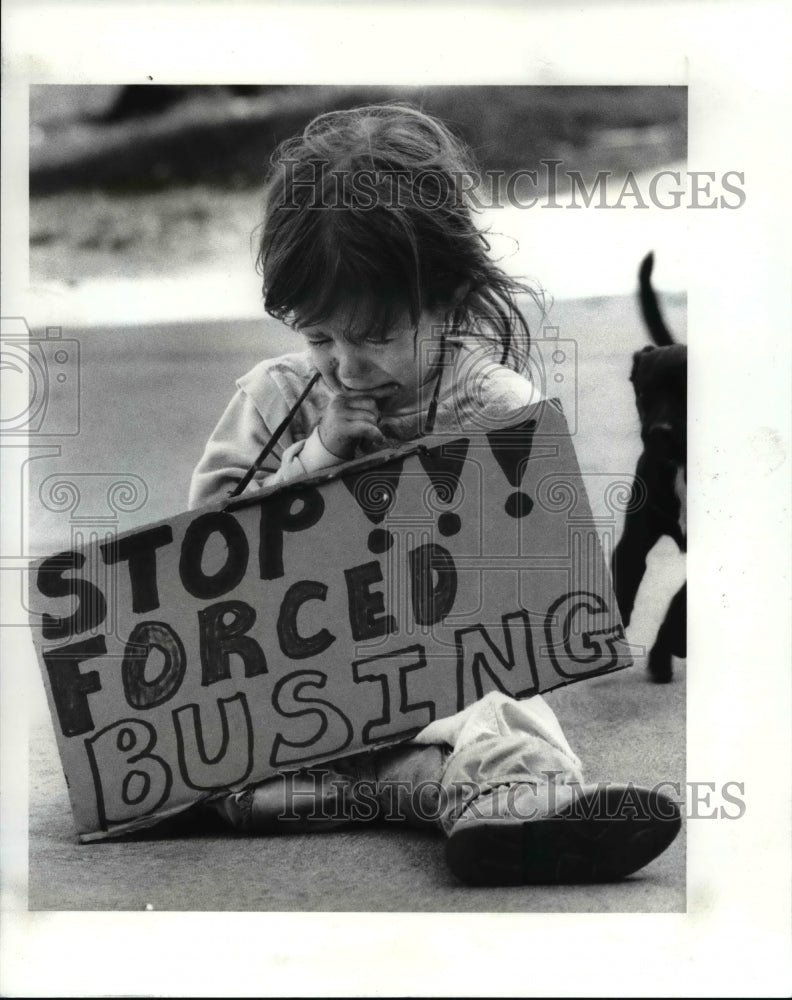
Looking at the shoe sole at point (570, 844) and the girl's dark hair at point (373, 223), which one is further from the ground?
the girl's dark hair at point (373, 223)

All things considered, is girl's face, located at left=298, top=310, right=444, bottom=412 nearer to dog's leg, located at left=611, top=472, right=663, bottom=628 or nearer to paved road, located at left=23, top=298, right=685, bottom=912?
paved road, located at left=23, top=298, right=685, bottom=912

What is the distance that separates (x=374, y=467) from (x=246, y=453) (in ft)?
0.68

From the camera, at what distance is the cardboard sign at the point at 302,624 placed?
183 cm

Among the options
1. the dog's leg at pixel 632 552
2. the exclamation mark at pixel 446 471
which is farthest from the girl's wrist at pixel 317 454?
the dog's leg at pixel 632 552

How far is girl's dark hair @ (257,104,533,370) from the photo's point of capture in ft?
5.95

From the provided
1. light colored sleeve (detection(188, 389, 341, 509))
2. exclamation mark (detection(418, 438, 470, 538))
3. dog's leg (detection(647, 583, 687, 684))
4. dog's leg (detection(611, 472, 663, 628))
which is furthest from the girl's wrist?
dog's leg (detection(647, 583, 687, 684))

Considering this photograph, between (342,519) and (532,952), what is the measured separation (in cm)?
72

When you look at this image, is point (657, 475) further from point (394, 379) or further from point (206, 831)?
point (206, 831)

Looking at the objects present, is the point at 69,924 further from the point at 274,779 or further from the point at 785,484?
the point at 785,484

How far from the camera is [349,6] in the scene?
1.82 metres

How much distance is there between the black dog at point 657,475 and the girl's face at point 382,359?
13.1 inches

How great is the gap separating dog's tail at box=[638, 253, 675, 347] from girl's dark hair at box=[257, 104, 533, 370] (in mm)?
235

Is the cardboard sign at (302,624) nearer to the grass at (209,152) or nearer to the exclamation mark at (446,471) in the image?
the exclamation mark at (446,471)

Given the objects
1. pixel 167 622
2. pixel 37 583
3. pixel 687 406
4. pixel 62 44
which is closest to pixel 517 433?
pixel 687 406
